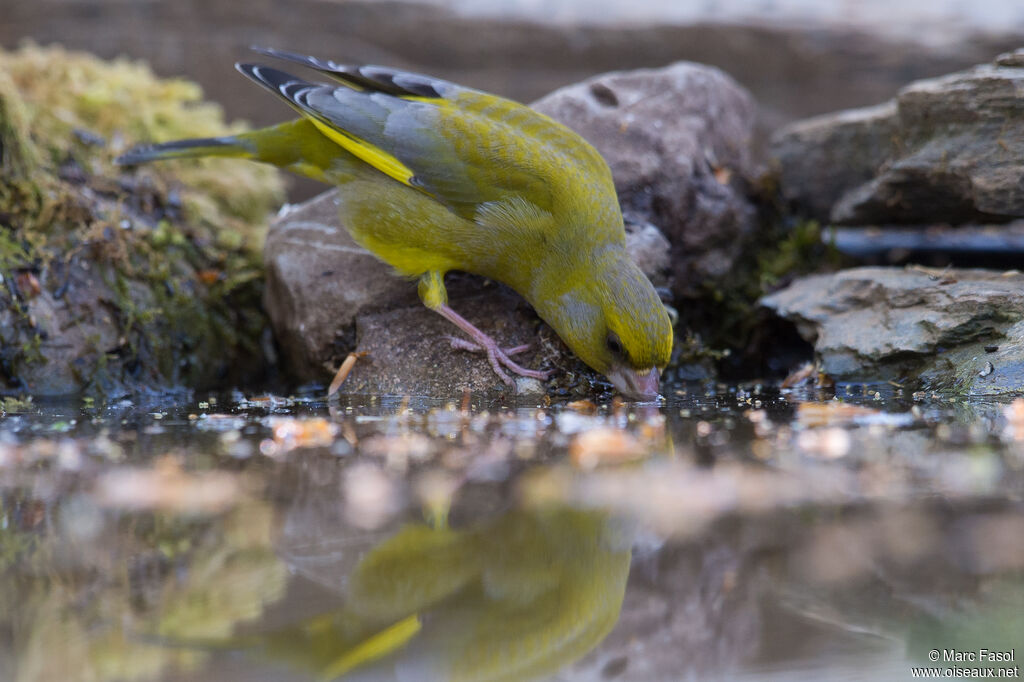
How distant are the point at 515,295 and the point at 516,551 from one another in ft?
9.32

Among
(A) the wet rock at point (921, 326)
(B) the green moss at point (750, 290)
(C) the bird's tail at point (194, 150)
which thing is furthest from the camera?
(B) the green moss at point (750, 290)

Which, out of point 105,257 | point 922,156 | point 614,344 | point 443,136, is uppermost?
point 922,156

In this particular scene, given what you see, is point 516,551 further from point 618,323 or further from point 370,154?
point 370,154

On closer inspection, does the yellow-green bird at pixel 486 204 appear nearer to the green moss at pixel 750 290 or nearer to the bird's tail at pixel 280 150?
the bird's tail at pixel 280 150

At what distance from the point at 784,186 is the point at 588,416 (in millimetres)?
3123

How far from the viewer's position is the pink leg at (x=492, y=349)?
4367mm

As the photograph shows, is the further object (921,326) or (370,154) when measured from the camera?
(370,154)

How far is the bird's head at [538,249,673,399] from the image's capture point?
3951mm

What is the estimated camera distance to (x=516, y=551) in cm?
212

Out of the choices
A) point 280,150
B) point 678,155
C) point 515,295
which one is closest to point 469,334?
point 515,295

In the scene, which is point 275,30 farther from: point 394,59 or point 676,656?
point 676,656

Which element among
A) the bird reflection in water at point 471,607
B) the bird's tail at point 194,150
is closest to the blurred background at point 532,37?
the bird's tail at point 194,150

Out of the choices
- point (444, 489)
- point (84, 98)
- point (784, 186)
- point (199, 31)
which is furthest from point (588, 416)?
point (199, 31)

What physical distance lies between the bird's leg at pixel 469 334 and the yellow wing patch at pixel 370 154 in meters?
0.50
